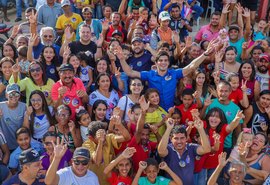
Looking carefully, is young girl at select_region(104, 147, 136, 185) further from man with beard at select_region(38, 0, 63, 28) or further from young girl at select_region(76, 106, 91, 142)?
man with beard at select_region(38, 0, 63, 28)

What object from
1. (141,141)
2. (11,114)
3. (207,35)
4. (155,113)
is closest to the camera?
(141,141)

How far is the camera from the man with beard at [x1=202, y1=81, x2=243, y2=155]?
5969mm

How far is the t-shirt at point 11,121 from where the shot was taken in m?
5.80

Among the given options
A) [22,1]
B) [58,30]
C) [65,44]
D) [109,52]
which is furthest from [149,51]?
[22,1]

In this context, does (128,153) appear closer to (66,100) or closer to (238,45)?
(66,100)

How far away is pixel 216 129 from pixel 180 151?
78 centimetres

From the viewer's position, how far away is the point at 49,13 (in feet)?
29.3

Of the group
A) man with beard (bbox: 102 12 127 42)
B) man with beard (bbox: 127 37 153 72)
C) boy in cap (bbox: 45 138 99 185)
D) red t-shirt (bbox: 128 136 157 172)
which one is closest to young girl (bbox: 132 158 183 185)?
red t-shirt (bbox: 128 136 157 172)

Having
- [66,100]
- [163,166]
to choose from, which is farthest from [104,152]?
[66,100]

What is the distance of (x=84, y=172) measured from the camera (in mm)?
4625

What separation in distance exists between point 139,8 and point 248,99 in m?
3.29

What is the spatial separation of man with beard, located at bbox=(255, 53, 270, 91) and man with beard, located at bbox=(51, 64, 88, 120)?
9.33ft

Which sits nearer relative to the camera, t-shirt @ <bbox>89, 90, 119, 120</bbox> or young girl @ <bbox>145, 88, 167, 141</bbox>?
young girl @ <bbox>145, 88, 167, 141</bbox>

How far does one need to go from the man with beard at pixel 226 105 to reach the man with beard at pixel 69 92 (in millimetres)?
1736
